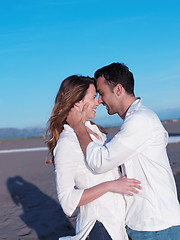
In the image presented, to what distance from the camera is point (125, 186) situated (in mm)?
2318

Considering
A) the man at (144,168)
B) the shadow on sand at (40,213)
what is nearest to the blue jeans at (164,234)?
the man at (144,168)

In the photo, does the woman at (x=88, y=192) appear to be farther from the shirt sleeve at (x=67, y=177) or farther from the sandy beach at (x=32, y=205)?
the sandy beach at (x=32, y=205)

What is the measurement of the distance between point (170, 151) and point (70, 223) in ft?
30.4

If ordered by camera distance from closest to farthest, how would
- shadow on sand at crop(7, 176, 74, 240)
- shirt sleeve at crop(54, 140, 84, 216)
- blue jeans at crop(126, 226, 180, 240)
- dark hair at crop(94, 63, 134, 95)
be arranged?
blue jeans at crop(126, 226, 180, 240), shirt sleeve at crop(54, 140, 84, 216), dark hair at crop(94, 63, 134, 95), shadow on sand at crop(7, 176, 74, 240)

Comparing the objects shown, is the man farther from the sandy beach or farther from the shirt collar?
the sandy beach

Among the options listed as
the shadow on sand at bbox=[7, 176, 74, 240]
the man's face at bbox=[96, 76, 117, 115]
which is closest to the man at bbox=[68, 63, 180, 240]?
the man's face at bbox=[96, 76, 117, 115]

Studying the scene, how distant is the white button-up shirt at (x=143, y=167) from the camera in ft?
7.39

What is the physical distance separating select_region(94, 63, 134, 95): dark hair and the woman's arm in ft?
2.75

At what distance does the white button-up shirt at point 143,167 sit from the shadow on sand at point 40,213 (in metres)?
3.78

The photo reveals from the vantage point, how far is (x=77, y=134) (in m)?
2.55

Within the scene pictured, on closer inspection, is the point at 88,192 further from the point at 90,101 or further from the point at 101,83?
the point at 101,83

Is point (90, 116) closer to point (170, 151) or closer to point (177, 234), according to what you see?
point (177, 234)

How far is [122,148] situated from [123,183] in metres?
0.26

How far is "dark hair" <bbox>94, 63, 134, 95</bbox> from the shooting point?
108 inches
